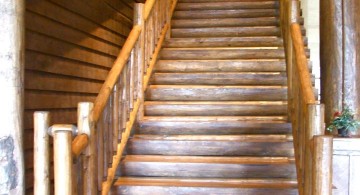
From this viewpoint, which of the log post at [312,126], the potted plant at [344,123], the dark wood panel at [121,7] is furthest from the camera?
the dark wood panel at [121,7]

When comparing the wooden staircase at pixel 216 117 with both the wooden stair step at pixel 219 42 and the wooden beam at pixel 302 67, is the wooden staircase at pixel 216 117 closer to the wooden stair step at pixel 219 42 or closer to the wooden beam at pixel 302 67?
the wooden stair step at pixel 219 42

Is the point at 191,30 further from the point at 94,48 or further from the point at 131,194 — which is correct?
the point at 131,194

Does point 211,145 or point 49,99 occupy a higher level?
point 49,99

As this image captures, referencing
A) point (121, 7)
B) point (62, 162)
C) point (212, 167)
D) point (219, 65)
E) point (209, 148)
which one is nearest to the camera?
point (62, 162)

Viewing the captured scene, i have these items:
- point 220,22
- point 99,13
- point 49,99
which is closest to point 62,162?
point 49,99

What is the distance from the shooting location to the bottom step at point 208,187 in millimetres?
3492

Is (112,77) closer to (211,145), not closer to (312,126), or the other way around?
(211,145)

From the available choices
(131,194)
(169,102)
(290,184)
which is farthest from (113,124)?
(290,184)

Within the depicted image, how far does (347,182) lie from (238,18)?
2881 millimetres

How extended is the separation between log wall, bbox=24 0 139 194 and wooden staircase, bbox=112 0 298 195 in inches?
31.4

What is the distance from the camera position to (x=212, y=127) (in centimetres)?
421

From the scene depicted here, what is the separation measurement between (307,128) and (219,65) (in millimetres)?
2214

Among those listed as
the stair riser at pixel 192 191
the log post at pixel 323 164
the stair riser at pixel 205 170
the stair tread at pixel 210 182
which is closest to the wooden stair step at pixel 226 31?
the stair riser at pixel 205 170

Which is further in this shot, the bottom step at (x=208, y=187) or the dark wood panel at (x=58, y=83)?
the dark wood panel at (x=58, y=83)
